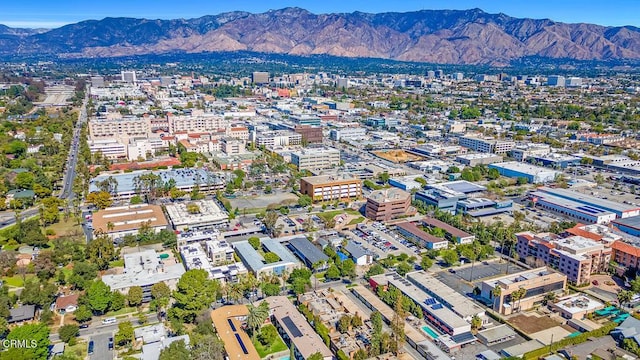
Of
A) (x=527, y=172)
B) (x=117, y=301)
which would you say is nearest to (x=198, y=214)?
(x=117, y=301)

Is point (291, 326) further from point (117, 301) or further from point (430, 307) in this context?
point (117, 301)

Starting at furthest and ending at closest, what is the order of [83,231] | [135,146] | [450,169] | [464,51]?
1. [464,51]
2. [135,146]
3. [450,169]
4. [83,231]

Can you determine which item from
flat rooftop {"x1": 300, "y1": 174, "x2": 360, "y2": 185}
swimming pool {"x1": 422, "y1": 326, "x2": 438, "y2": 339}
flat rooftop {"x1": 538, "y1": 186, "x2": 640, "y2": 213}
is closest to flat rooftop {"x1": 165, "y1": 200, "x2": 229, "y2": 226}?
flat rooftop {"x1": 300, "y1": 174, "x2": 360, "y2": 185}

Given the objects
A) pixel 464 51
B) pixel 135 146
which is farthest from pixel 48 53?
pixel 135 146

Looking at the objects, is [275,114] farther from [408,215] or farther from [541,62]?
[541,62]

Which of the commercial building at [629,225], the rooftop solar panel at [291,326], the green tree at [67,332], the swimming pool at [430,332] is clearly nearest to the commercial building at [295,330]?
the rooftop solar panel at [291,326]

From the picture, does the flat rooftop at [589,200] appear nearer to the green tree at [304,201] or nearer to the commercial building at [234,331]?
the green tree at [304,201]

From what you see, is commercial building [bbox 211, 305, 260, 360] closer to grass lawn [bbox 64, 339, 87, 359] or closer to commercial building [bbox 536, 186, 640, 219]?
grass lawn [bbox 64, 339, 87, 359]
